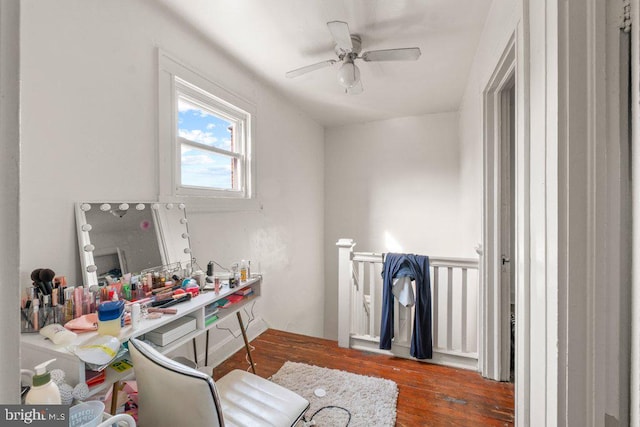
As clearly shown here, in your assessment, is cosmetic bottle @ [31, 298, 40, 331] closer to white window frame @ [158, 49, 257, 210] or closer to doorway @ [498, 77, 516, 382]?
white window frame @ [158, 49, 257, 210]

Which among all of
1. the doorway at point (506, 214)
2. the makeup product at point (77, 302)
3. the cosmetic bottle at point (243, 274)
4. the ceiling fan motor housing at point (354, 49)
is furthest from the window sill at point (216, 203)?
the doorway at point (506, 214)

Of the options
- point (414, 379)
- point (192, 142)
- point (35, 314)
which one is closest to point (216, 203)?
point (192, 142)

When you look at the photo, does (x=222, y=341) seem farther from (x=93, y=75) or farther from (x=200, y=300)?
(x=93, y=75)

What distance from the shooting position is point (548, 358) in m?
0.95

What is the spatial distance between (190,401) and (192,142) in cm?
183

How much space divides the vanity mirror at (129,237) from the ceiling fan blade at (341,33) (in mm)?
1572

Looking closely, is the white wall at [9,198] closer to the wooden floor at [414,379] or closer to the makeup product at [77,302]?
the makeup product at [77,302]

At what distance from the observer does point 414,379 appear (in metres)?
2.08

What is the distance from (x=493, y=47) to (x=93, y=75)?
2.36 metres

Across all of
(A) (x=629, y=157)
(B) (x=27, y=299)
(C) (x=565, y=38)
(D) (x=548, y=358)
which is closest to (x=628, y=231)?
(A) (x=629, y=157)

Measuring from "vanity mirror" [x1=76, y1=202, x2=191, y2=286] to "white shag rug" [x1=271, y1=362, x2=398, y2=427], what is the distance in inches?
45.6

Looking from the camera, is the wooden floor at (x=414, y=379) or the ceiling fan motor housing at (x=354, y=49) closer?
the wooden floor at (x=414, y=379)

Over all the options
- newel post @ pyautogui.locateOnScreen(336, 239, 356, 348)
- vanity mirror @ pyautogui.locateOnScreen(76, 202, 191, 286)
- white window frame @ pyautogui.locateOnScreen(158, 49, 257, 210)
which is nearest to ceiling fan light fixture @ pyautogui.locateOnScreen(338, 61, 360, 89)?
white window frame @ pyautogui.locateOnScreen(158, 49, 257, 210)

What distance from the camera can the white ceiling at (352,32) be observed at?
186cm
